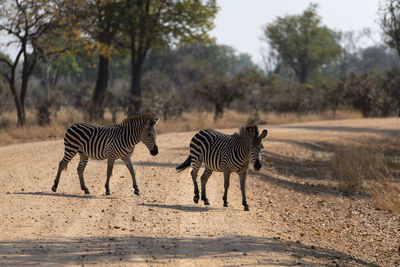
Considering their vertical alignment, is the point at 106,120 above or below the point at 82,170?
above

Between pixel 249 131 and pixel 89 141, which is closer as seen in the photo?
pixel 249 131

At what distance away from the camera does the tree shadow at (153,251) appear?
605cm

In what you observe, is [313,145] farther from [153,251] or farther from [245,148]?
[153,251]

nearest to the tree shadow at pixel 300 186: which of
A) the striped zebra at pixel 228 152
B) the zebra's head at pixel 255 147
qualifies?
the striped zebra at pixel 228 152

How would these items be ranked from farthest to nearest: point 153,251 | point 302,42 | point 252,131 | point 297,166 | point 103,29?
point 302,42 → point 103,29 → point 297,166 → point 252,131 → point 153,251

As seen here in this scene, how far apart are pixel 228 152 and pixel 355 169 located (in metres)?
6.80

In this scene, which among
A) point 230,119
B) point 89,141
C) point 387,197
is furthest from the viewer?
point 230,119

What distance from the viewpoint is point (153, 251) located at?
648cm

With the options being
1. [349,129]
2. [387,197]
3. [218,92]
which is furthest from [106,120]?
[218,92]

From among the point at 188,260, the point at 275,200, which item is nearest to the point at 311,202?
the point at 275,200

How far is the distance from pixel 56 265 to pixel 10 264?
50 centimetres

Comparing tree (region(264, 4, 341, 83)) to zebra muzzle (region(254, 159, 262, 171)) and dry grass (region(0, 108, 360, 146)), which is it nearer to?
dry grass (region(0, 108, 360, 146))

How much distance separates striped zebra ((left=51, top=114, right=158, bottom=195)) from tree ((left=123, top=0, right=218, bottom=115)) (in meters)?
17.4

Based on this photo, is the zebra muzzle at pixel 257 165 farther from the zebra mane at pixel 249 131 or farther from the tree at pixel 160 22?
A: the tree at pixel 160 22
